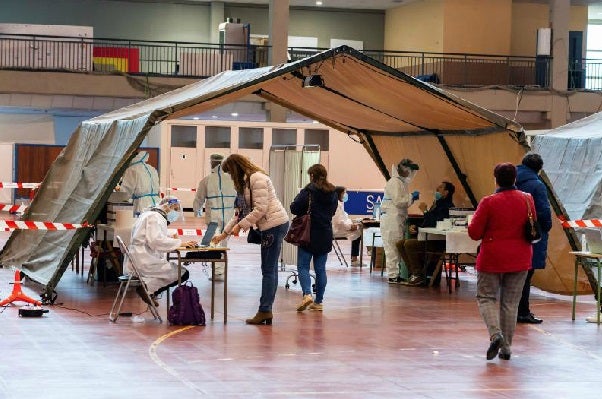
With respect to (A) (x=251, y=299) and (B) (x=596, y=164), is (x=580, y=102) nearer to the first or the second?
(B) (x=596, y=164)

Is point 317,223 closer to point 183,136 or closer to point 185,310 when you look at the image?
point 185,310

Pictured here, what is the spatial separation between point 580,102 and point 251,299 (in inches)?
862

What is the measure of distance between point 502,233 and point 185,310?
320 cm

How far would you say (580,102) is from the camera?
110 feet

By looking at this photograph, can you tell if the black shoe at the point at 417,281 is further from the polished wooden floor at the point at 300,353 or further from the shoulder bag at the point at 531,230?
the shoulder bag at the point at 531,230

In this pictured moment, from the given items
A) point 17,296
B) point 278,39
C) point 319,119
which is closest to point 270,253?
point 17,296

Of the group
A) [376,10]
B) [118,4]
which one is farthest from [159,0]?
[376,10]

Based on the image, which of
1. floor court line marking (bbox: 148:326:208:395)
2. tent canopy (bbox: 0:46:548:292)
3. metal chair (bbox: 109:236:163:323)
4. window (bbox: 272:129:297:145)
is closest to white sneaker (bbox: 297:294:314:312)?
metal chair (bbox: 109:236:163:323)

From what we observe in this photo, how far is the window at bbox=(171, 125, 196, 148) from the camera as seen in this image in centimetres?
3005

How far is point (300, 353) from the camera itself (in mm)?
9656

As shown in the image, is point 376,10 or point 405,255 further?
point 376,10

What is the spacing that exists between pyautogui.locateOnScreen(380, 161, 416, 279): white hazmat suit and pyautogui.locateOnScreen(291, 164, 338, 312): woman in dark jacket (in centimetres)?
324

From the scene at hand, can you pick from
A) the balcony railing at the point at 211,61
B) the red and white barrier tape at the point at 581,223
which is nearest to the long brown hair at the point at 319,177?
the red and white barrier tape at the point at 581,223

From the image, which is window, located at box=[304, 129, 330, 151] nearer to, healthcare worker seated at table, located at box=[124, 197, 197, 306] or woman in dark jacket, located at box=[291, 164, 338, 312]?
woman in dark jacket, located at box=[291, 164, 338, 312]
